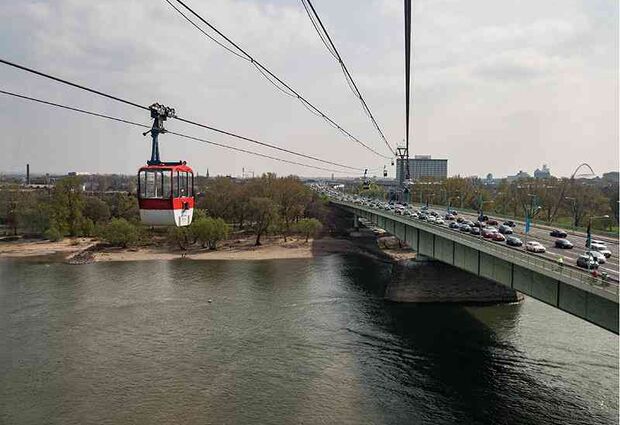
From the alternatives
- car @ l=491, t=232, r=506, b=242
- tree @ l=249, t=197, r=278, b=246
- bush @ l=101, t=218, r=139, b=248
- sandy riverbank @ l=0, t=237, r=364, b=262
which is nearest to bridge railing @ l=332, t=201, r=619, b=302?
car @ l=491, t=232, r=506, b=242

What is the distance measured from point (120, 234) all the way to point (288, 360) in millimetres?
44443

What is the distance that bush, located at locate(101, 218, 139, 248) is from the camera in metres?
62.6

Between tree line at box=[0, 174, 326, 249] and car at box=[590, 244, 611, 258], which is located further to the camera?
tree line at box=[0, 174, 326, 249]

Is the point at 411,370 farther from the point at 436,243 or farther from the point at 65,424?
the point at 65,424

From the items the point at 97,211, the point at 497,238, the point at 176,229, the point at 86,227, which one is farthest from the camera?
the point at 97,211

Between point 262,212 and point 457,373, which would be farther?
point 262,212

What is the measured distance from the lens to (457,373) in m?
23.8

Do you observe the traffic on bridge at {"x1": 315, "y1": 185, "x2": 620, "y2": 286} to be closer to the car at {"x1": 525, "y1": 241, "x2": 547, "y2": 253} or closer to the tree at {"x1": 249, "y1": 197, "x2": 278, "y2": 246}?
the car at {"x1": 525, "y1": 241, "x2": 547, "y2": 253}

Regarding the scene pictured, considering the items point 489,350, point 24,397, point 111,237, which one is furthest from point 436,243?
point 111,237

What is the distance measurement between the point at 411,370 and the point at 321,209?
5873cm

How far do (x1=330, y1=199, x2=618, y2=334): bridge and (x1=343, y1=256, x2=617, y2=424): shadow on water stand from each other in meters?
3.95

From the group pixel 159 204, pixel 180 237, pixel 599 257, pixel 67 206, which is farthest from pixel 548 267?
pixel 67 206

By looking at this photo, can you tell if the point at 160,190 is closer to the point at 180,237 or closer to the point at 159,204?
the point at 159,204

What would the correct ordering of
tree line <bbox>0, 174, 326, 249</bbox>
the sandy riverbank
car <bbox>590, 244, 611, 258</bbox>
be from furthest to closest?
tree line <bbox>0, 174, 326, 249</bbox> → the sandy riverbank → car <bbox>590, 244, 611, 258</bbox>
